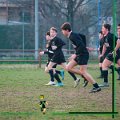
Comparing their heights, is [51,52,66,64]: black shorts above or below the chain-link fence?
below

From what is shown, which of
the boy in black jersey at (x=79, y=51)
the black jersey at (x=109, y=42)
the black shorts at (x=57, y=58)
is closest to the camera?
the boy in black jersey at (x=79, y=51)

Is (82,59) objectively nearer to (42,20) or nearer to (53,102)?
(53,102)

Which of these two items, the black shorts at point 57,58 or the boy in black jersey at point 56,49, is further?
the black shorts at point 57,58

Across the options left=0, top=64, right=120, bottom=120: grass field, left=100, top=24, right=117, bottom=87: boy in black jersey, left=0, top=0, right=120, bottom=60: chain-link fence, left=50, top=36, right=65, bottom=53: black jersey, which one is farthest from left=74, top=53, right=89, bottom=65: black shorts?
left=0, top=0, right=120, bottom=60: chain-link fence

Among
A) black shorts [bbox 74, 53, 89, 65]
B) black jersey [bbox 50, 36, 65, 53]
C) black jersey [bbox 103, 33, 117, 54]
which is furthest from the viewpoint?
black jersey [bbox 50, 36, 65, 53]

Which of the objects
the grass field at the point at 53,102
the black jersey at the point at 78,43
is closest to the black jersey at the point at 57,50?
the grass field at the point at 53,102

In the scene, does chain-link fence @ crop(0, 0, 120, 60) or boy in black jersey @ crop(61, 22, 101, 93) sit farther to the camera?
chain-link fence @ crop(0, 0, 120, 60)

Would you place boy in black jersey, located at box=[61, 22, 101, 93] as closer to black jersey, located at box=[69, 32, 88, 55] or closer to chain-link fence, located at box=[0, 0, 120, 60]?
black jersey, located at box=[69, 32, 88, 55]

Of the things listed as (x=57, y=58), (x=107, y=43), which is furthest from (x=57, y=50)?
(x=107, y=43)

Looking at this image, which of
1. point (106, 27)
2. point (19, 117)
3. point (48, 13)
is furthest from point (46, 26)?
point (19, 117)

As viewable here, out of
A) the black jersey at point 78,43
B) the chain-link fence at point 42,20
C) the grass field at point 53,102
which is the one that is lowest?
the grass field at point 53,102

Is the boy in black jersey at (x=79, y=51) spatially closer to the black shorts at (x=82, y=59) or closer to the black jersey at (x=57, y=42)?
the black shorts at (x=82, y=59)

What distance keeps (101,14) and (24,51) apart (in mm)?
5400

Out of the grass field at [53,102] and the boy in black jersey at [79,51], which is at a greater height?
the boy in black jersey at [79,51]
